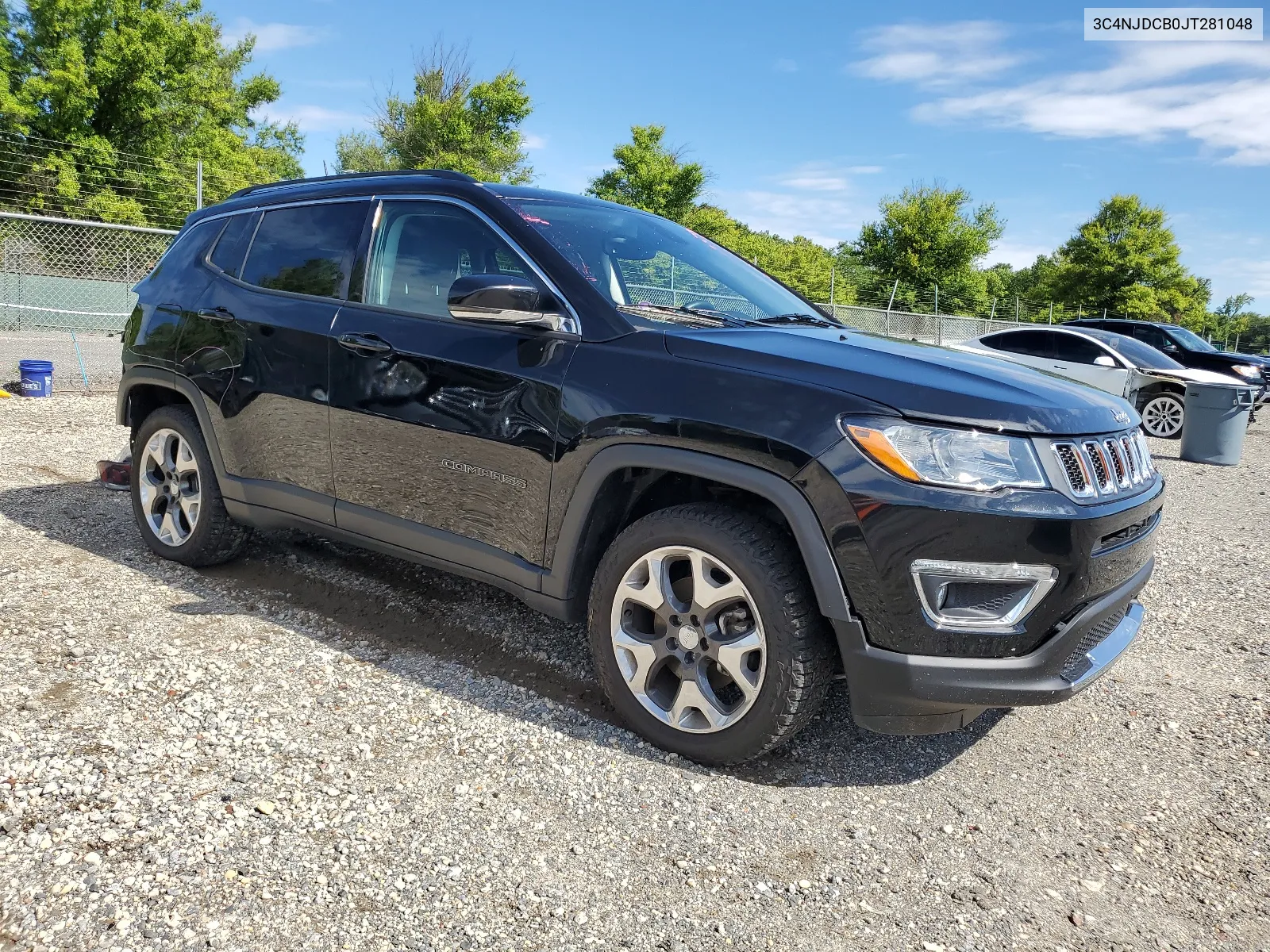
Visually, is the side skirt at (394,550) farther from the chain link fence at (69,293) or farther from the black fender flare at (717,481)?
the chain link fence at (69,293)

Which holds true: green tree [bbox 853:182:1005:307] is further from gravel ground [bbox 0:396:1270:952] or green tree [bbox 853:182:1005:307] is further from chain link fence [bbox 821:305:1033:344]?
gravel ground [bbox 0:396:1270:952]

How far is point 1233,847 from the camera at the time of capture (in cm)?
269

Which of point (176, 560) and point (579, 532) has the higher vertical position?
point (579, 532)

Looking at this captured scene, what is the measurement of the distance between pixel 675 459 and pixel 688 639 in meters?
0.55

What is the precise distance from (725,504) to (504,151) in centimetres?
3477

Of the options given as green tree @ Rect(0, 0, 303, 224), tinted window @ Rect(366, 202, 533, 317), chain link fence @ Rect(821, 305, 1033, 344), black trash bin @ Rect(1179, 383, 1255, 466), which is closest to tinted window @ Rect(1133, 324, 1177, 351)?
black trash bin @ Rect(1179, 383, 1255, 466)

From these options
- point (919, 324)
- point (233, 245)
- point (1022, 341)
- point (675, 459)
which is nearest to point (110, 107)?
point (919, 324)

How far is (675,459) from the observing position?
281 centimetres

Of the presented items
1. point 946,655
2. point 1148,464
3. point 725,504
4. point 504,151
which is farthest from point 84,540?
point 504,151

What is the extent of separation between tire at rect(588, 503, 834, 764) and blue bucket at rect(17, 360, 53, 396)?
374 inches

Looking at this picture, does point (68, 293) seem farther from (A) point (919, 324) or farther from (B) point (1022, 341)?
(A) point (919, 324)

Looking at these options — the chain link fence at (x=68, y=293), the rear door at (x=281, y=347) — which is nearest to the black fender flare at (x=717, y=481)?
the rear door at (x=281, y=347)

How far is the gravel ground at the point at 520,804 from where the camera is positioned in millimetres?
2250

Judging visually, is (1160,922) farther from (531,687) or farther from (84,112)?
(84,112)
